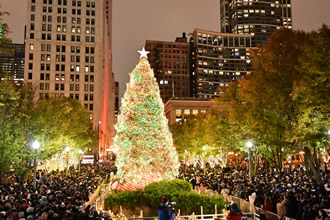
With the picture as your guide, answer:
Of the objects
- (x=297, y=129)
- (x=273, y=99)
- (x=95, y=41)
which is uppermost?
(x=95, y=41)

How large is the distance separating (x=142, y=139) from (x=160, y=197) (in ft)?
25.3

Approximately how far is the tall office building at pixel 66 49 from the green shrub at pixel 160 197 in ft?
271

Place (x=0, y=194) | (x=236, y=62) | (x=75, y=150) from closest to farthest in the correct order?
(x=0, y=194), (x=75, y=150), (x=236, y=62)

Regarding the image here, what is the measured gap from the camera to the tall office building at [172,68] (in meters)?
177

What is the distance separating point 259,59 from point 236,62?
6493 inches

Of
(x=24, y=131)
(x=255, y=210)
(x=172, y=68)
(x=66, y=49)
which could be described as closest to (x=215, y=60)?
(x=172, y=68)

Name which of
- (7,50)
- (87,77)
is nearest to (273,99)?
(7,50)

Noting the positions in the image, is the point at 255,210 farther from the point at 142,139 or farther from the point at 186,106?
the point at 186,106

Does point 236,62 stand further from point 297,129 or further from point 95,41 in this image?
point 297,129

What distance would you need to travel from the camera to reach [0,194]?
17.3 metres

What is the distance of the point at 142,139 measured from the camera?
2414 cm

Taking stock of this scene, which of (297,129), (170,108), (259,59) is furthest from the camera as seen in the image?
(170,108)

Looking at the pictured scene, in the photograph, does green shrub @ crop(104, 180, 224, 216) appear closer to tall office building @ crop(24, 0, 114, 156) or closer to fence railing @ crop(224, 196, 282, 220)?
fence railing @ crop(224, 196, 282, 220)

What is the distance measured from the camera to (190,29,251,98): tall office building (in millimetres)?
175875
